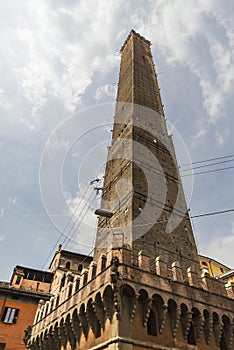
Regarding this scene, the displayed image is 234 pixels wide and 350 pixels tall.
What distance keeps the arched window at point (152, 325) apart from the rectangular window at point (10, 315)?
45.3 ft

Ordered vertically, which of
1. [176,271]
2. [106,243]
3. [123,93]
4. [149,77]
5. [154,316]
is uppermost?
[149,77]

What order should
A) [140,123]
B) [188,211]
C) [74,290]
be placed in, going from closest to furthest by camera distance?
1. [74,290]
2. [188,211]
3. [140,123]

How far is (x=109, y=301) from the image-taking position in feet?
25.5

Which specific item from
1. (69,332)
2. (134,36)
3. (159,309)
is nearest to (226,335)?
(159,309)

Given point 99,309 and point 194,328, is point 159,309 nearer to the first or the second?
point 194,328

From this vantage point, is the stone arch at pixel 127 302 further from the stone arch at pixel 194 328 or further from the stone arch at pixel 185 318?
the stone arch at pixel 194 328

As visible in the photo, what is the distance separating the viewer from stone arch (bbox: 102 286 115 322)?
25.0 ft

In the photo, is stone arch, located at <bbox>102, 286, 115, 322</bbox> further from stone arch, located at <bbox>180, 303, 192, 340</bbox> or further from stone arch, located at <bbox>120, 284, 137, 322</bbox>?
stone arch, located at <bbox>180, 303, 192, 340</bbox>

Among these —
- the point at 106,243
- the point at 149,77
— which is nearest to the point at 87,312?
the point at 106,243

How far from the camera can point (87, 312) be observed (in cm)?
834

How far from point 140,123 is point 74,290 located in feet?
36.3

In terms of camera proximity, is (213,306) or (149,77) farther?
(149,77)

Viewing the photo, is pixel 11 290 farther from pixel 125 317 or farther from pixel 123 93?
pixel 123 93

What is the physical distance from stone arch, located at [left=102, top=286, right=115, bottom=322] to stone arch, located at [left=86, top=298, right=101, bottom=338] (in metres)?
0.70
